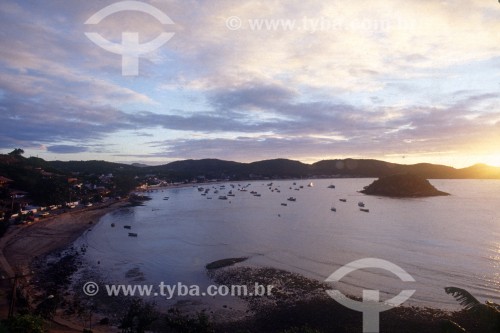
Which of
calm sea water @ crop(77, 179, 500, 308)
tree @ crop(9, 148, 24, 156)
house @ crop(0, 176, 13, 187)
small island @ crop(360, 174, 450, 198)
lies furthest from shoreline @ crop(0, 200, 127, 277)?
small island @ crop(360, 174, 450, 198)

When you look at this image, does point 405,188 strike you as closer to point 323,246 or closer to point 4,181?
point 323,246

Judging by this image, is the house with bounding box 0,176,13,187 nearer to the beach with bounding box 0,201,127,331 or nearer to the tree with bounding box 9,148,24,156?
the beach with bounding box 0,201,127,331

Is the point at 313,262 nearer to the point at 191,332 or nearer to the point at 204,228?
the point at 191,332

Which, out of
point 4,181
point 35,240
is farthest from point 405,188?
point 4,181

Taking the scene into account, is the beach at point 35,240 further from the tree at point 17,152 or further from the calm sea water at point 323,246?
the tree at point 17,152

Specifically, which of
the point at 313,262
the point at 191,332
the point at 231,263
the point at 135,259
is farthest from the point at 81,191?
the point at 191,332

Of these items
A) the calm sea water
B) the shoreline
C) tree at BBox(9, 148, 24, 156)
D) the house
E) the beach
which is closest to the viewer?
the calm sea water
